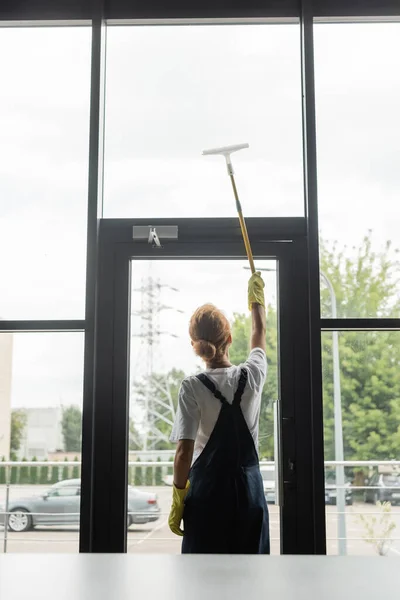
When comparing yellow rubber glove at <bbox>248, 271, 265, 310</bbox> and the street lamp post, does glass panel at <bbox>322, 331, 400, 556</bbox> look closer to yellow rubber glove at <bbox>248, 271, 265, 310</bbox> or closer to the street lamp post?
the street lamp post

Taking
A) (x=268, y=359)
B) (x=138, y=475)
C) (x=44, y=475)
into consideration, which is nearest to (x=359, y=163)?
(x=268, y=359)

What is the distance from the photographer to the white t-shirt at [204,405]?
100 inches

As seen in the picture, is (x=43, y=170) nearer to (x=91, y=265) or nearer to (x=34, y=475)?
(x=91, y=265)

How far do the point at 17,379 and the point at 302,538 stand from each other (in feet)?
4.64

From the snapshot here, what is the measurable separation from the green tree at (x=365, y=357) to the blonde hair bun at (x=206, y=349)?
59 cm

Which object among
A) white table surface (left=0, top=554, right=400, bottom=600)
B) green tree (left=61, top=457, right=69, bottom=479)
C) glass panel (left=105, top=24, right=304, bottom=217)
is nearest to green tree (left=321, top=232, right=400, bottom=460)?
glass panel (left=105, top=24, right=304, bottom=217)

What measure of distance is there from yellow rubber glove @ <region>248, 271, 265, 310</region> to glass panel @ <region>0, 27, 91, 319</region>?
769 millimetres

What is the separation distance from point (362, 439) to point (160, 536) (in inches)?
37.8

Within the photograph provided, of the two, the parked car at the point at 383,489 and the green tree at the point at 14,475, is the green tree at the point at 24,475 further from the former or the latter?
the parked car at the point at 383,489

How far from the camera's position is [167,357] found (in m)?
2.99

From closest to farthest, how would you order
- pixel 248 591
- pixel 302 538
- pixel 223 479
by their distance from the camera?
pixel 248 591
pixel 223 479
pixel 302 538

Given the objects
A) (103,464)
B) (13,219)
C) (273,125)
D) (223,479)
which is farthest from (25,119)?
(223,479)

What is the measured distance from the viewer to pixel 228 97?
319cm

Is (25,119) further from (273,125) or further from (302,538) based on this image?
(302,538)
